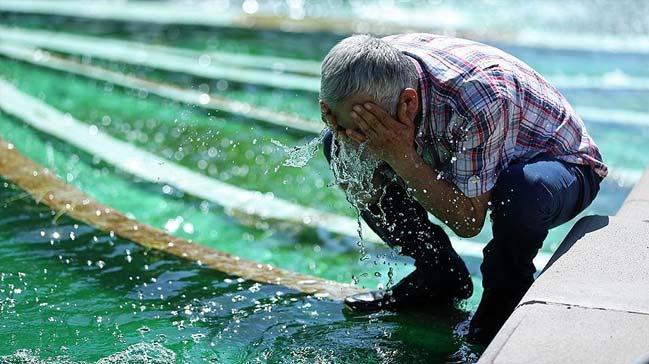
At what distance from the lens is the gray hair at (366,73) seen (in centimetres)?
328

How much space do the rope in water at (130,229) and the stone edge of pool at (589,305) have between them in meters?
1.05

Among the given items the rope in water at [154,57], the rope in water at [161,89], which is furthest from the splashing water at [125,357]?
the rope in water at [154,57]

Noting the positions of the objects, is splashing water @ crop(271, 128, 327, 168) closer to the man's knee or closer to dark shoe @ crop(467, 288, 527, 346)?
the man's knee

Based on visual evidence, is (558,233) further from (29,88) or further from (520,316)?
(29,88)

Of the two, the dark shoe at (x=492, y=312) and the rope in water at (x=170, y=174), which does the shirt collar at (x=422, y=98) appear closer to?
the dark shoe at (x=492, y=312)

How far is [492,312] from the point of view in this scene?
147 inches

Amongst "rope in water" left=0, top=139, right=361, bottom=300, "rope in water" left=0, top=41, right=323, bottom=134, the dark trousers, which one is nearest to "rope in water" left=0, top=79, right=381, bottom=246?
"rope in water" left=0, top=139, right=361, bottom=300

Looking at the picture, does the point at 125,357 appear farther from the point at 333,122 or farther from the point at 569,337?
the point at 569,337

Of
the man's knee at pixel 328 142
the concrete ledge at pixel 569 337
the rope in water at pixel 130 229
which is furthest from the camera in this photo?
the rope in water at pixel 130 229

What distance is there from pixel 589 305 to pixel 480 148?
1.99 ft

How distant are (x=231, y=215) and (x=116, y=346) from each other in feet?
7.11

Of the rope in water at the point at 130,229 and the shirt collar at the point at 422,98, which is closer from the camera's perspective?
the shirt collar at the point at 422,98

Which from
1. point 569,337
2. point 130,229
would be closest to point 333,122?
point 569,337

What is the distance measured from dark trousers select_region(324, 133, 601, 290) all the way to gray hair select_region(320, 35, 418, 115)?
51 cm
